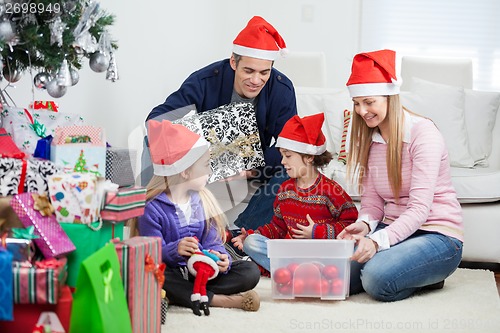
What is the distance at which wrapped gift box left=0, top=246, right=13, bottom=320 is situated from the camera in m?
1.48

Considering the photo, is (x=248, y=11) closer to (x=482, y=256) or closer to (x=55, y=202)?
(x=482, y=256)

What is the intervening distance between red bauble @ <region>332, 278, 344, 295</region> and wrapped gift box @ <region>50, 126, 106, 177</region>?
36.2 inches

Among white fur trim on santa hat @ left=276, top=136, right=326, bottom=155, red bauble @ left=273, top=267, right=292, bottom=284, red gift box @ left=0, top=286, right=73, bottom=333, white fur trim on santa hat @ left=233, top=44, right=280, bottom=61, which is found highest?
white fur trim on santa hat @ left=233, top=44, right=280, bottom=61

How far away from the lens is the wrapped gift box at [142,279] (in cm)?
170

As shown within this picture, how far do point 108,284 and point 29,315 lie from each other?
181 millimetres

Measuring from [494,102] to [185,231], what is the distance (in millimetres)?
1919

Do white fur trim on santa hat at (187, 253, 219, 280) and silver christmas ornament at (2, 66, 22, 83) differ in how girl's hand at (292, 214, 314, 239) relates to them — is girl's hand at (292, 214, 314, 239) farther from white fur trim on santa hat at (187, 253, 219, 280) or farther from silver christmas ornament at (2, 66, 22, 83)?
silver christmas ornament at (2, 66, 22, 83)

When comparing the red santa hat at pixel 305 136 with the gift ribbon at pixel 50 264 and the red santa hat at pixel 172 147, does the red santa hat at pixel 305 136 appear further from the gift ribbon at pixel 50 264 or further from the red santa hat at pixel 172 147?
the gift ribbon at pixel 50 264

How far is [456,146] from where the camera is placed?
3.43m

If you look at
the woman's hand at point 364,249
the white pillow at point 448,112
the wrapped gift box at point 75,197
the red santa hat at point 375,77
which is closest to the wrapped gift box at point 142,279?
the wrapped gift box at point 75,197

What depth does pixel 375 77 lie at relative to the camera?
8.25 feet

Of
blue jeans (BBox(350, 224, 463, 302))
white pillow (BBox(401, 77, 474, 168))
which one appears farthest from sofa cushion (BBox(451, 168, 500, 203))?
blue jeans (BBox(350, 224, 463, 302))

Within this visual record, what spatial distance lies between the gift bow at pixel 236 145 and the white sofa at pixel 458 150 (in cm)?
20

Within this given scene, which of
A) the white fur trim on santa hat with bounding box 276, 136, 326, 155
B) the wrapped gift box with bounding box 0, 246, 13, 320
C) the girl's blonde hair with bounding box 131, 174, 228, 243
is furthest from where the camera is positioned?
the white fur trim on santa hat with bounding box 276, 136, 326, 155
